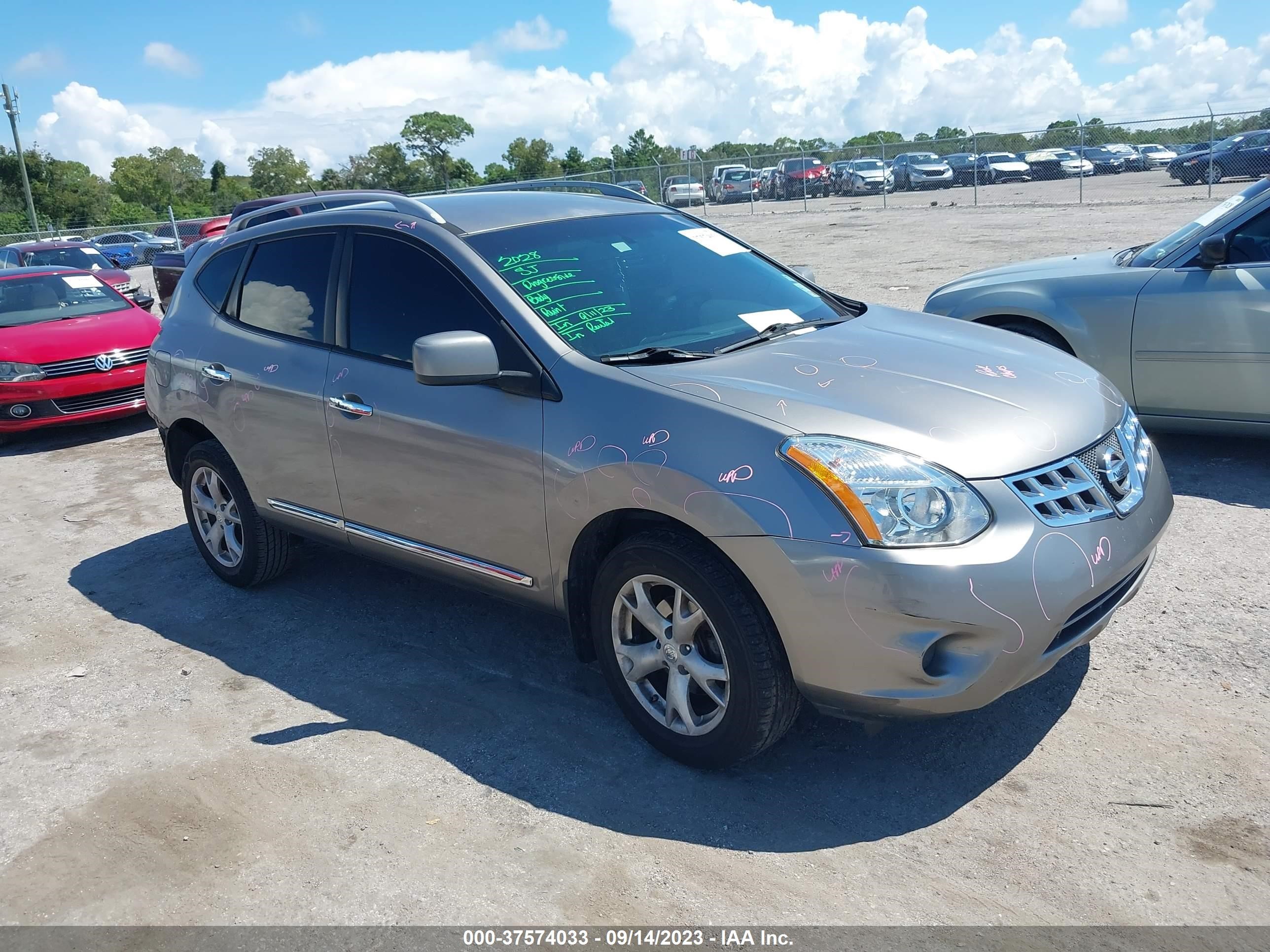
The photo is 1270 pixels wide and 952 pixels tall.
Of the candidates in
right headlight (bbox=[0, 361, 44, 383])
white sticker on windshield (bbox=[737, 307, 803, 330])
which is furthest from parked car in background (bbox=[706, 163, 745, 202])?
white sticker on windshield (bbox=[737, 307, 803, 330])

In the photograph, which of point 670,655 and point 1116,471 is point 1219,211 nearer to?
point 1116,471

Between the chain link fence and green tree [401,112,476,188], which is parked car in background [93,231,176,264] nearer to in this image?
the chain link fence

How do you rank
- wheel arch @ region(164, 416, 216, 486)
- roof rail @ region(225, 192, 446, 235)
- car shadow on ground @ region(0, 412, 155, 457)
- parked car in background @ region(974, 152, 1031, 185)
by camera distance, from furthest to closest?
parked car in background @ region(974, 152, 1031, 185) → car shadow on ground @ region(0, 412, 155, 457) → wheel arch @ region(164, 416, 216, 486) → roof rail @ region(225, 192, 446, 235)

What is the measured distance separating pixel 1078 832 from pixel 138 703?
3649mm

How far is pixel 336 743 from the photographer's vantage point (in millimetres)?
3969

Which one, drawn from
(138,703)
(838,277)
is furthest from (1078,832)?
(838,277)

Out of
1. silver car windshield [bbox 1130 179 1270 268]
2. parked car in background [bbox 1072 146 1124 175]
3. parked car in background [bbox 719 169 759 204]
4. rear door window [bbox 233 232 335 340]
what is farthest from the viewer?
parked car in background [bbox 719 169 759 204]

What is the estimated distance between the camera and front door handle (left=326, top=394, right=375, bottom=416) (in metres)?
4.35

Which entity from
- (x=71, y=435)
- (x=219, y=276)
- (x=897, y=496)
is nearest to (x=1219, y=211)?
(x=897, y=496)

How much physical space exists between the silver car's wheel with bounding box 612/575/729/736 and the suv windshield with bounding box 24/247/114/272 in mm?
18990

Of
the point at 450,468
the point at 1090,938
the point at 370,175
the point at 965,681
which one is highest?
the point at 370,175

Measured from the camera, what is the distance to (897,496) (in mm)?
3061

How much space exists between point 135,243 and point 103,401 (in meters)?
39.6

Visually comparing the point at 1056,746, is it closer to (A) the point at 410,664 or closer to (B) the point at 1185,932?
(B) the point at 1185,932
